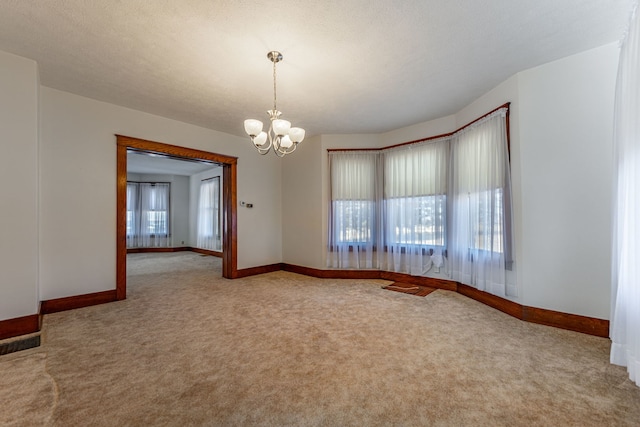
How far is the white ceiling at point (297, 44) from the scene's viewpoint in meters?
2.06

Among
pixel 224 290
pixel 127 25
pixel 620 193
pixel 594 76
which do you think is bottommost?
pixel 224 290

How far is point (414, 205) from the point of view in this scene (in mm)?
4551

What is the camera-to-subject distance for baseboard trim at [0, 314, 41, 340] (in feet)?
8.38

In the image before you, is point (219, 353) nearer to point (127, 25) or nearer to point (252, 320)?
point (252, 320)

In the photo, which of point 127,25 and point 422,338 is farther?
point 422,338

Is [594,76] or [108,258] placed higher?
[594,76]

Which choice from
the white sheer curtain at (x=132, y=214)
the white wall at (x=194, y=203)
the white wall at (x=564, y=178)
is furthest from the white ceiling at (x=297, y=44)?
the white sheer curtain at (x=132, y=214)

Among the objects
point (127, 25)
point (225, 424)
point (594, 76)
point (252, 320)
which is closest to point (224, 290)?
point (252, 320)

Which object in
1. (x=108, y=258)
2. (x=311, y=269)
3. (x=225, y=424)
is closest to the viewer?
(x=225, y=424)

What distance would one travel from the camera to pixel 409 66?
9.37ft

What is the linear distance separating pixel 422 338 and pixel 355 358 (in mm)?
783

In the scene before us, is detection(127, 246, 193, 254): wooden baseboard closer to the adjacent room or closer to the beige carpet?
the adjacent room

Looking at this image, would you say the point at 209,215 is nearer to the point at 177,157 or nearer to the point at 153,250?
the point at 153,250

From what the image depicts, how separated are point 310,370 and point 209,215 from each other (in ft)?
24.6
